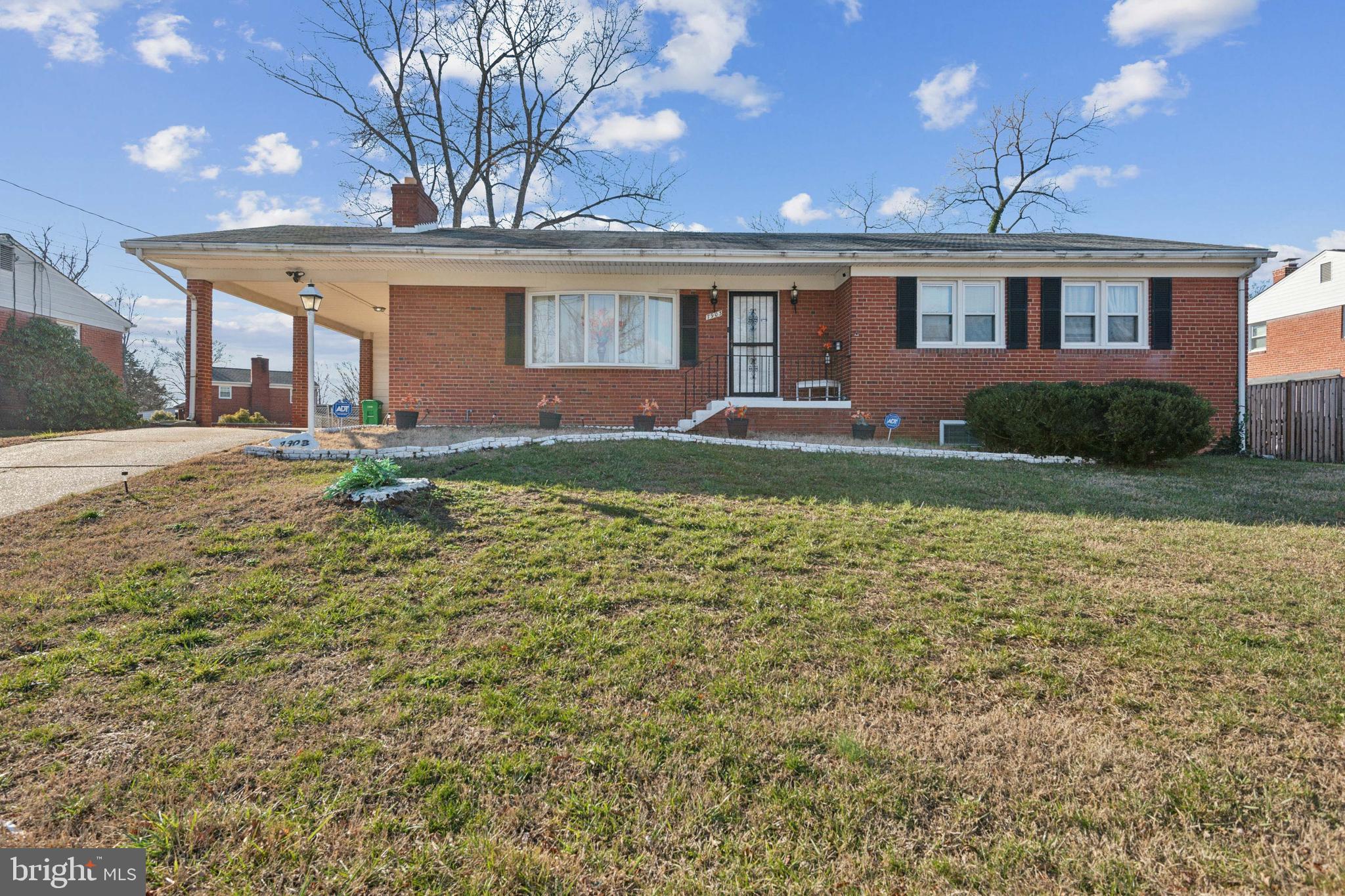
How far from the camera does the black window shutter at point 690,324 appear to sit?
12094mm

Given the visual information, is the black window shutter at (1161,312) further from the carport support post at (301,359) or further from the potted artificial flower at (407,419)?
the carport support post at (301,359)

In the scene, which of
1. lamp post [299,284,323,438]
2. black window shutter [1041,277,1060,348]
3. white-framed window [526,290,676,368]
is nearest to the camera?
lamp post [299,284,323,438]

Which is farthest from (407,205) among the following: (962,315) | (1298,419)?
(1298,419)

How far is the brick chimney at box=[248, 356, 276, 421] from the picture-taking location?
103ft

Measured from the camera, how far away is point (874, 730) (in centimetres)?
262

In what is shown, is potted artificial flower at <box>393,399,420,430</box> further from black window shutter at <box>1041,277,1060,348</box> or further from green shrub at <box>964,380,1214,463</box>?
black window shutter at <box>1041,277,1060,348</box>

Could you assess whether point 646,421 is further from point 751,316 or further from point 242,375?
point 242,375

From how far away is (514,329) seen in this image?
12.0 meters

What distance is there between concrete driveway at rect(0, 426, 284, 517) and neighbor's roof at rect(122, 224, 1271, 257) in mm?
2979

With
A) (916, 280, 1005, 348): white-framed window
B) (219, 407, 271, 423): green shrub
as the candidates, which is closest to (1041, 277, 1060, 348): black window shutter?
(916, 280, 1005, 348): white-framed window

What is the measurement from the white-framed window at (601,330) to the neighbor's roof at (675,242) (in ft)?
3.21

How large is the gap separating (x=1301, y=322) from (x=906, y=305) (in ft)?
59.2

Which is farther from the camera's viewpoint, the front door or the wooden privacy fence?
the front door

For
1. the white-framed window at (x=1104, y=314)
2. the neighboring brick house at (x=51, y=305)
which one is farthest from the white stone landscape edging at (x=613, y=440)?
the neighboring brick house at (x=51, y=305)
